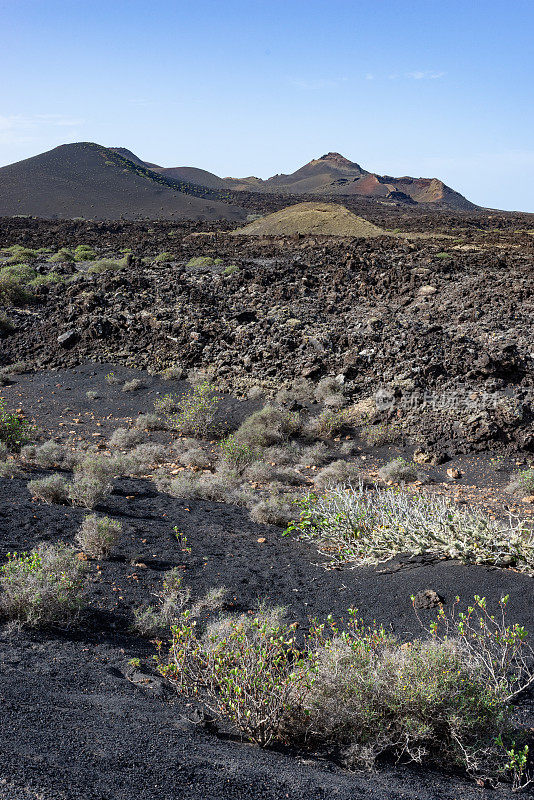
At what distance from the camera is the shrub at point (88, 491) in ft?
21.6

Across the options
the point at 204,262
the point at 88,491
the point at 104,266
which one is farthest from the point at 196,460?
the point at 104,266

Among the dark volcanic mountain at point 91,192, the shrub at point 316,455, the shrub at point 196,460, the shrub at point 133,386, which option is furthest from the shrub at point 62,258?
the dark volcanic mountain at point 91,192

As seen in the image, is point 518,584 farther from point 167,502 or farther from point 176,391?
point 176,391

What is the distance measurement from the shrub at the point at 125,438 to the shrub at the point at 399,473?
4.07 m

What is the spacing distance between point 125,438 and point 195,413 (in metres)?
1.30

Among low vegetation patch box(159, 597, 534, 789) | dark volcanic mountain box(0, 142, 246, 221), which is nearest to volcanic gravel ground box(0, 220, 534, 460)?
low vegetation patch box(159, 597, 534, 789)

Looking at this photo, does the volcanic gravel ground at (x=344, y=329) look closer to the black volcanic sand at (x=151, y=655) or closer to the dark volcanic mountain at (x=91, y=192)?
the black volcanic sand at (x=151, y=655)

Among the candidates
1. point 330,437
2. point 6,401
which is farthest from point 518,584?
point 6,401

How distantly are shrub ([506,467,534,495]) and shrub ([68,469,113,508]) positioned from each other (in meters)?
5.17

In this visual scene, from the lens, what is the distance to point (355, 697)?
3.06 m

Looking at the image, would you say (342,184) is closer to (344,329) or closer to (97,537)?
(344,329)

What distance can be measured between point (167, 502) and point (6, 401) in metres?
6.43

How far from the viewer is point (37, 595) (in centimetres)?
400

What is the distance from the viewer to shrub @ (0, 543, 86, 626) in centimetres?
404
